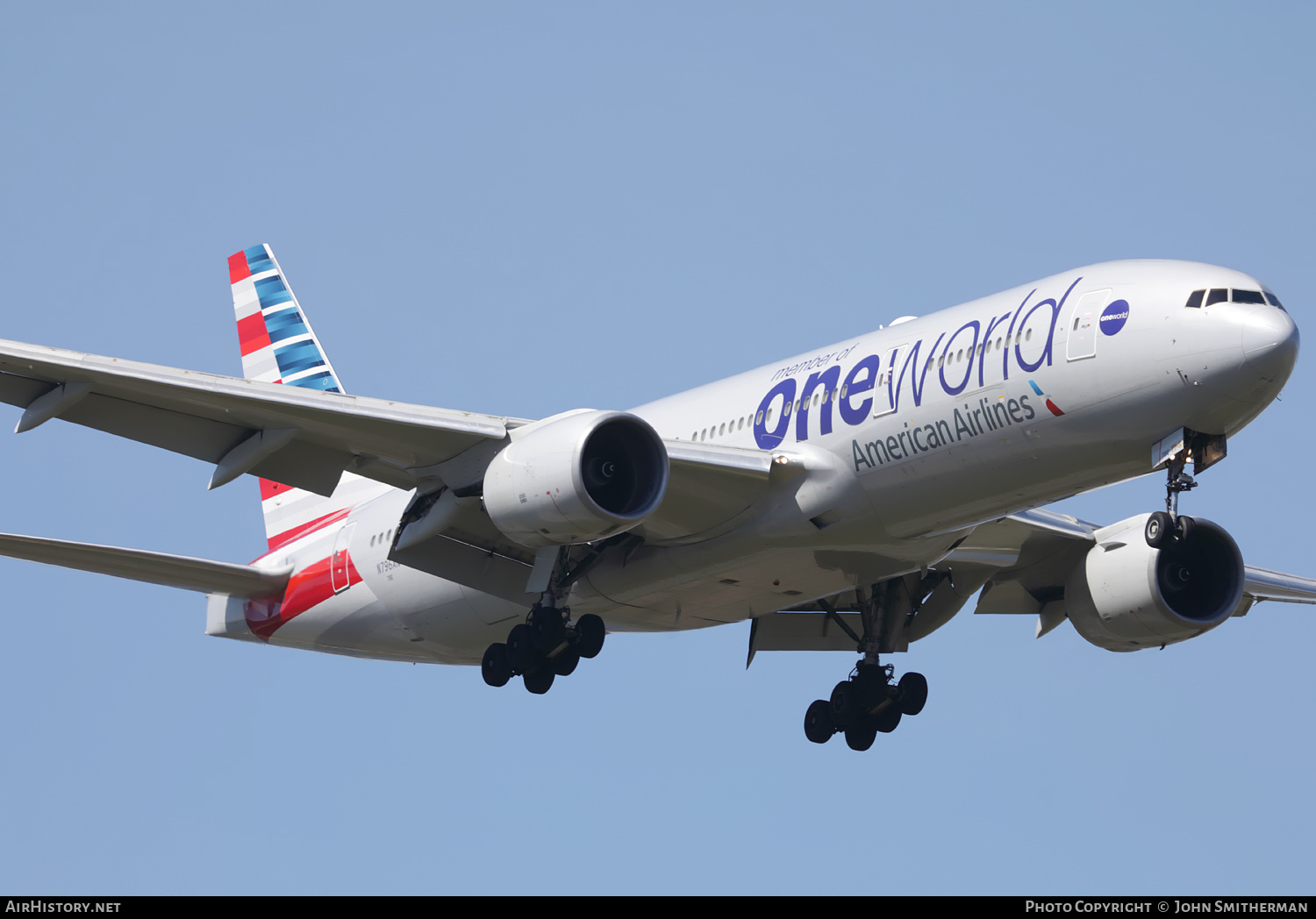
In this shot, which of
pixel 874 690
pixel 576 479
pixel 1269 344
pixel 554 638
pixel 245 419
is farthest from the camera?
pixel 874 690

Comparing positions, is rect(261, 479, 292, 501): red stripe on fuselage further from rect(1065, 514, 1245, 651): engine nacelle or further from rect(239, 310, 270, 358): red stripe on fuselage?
rect(1065, 514, 1245, 651): engine nacelle

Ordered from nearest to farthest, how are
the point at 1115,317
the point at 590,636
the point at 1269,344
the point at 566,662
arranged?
the point at 1269,344
the point at 1115,317
the point at 566,662
the point at 590,636

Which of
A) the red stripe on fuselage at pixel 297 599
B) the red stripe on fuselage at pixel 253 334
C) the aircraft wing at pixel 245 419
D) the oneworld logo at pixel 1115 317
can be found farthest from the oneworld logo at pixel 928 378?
the red stripe on fuselage at pixel 253 334

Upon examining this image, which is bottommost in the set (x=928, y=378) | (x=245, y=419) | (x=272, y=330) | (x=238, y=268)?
(x=245, y=419)

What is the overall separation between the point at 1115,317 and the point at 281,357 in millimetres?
20610

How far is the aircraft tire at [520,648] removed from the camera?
27391mm

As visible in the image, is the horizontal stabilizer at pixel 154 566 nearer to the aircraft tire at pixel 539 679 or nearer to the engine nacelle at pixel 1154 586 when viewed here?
the aircraft tire at pixel 539 679

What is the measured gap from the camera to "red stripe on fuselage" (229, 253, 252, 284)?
1599 inches

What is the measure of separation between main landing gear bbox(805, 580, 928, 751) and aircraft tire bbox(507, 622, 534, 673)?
6.78 meters

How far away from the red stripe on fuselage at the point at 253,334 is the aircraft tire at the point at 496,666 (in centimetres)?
1325

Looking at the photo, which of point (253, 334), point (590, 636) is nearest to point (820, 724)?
point (590, 636)

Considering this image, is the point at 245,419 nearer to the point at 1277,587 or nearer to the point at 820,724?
the point at 820,724

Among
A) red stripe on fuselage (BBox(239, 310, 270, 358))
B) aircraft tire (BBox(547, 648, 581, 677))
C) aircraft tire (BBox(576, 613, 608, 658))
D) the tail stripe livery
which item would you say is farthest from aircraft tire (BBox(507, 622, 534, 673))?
red stripe on fuselage (BBox(239, 310, 270, 358))

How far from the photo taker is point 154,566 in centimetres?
2930
